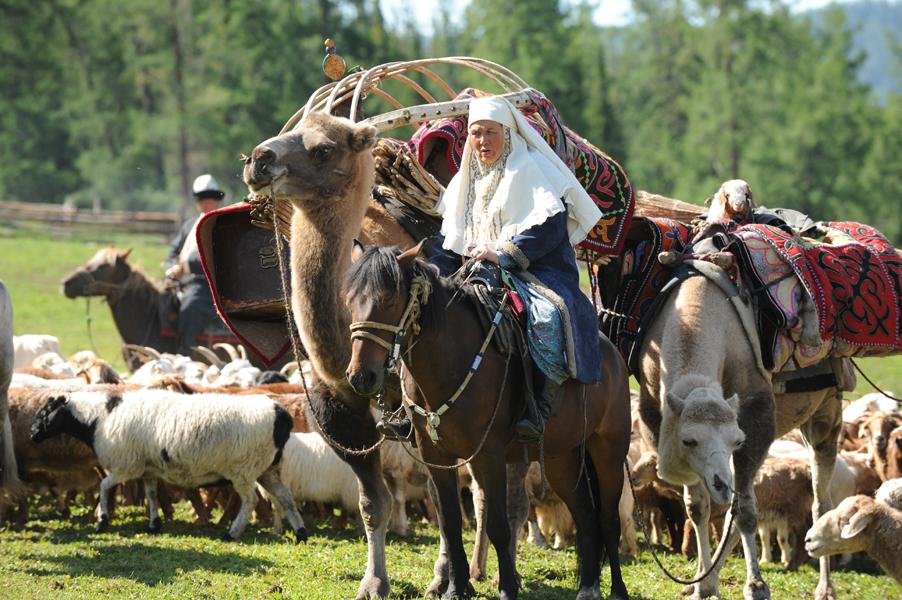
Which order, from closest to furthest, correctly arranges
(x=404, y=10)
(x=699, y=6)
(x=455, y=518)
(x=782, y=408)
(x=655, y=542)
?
(x=455, y=518) → (x=782, y=408) → (x=655, y=542) → (x=699, y=6) → (x=404, y=10)

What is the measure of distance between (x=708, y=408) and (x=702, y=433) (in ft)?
0.55

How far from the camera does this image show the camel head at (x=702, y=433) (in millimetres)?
7215

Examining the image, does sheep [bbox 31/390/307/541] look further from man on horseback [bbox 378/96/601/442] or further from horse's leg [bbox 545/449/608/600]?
man on horseback [bbox 378/96/601/442]

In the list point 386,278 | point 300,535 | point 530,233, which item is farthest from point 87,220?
point 386,278

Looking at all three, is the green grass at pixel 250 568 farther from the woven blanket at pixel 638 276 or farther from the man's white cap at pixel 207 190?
the man's white cap at pixel 207 190

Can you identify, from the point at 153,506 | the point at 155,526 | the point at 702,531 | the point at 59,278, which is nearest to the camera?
the point at 702,531

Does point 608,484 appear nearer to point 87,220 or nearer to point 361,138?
point 361,138

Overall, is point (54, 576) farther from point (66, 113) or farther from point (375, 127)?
point (66, 113)

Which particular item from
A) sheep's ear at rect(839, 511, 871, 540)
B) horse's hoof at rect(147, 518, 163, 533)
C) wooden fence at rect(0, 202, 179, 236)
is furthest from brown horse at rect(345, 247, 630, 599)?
wooden fence at rect(0, 202, 179, 236)

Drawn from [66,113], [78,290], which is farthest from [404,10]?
[78,290]

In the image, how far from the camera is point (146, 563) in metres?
8.72

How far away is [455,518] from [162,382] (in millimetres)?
5194

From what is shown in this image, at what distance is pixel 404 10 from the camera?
225 ft

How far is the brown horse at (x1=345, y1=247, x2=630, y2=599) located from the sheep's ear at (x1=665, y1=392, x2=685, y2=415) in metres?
0.29
